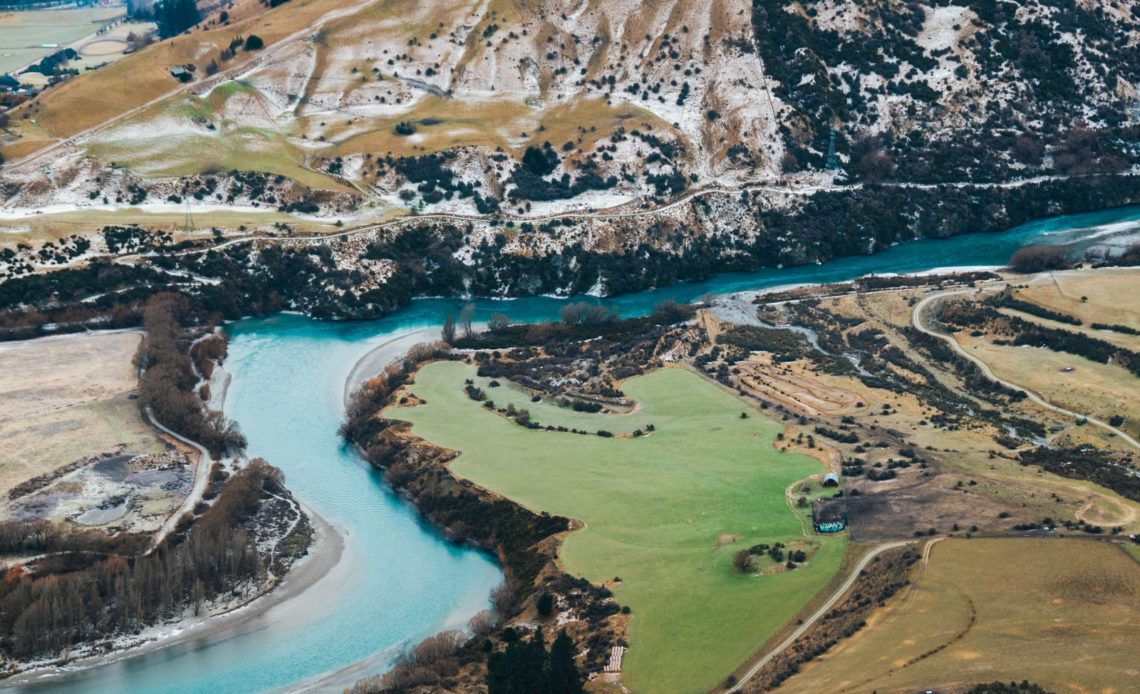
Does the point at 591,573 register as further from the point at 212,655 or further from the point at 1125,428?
the point at 1125,428

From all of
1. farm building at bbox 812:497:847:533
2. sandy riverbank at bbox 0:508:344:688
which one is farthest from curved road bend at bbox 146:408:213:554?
farm building at bbox 812:497:847:533

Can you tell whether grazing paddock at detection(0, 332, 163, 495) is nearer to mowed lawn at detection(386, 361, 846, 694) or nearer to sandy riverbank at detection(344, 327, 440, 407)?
sandy riverbank at detection(344, 327, 440, 407)

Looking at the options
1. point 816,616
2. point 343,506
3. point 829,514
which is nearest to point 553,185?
point 343,506

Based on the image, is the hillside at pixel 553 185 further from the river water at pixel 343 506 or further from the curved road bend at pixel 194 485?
the curved road bend at pixel 194 485

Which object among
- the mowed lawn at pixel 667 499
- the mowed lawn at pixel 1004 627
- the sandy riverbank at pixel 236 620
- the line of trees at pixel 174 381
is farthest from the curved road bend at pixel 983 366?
the line of trees at pixel 174 381

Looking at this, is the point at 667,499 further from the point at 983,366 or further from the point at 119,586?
the point at 119,586

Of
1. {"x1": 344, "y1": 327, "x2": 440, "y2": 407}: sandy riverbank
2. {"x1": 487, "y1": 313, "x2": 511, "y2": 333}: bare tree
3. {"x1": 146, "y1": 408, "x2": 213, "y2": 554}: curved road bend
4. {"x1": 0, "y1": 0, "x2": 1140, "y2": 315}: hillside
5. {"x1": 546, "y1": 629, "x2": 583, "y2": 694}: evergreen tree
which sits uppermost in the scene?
{"x1": 0, "y1": 0, "x2": 1140, "y2": 315}: hillside
